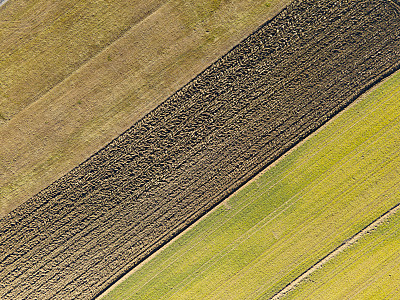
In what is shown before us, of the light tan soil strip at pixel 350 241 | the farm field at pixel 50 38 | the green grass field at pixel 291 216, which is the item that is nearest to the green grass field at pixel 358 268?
the light tan soil strip at pixel 350 241

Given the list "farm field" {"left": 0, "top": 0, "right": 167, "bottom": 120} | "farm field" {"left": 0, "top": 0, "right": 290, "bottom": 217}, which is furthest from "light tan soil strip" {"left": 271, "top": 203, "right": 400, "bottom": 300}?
"farm field" {"left": 0, "top": 0, "right": 167, "bottom": 120}

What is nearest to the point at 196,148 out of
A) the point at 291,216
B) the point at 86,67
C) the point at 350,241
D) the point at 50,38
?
the point at 291,216

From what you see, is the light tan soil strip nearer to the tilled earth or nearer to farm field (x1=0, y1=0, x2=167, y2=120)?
the tilled earth

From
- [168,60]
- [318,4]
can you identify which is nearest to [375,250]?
[318,4]

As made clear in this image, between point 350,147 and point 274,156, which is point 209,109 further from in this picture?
point 350,147

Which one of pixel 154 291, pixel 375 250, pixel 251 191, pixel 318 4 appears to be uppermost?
pixel 318 4

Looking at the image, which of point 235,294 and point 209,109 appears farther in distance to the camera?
point 235,294

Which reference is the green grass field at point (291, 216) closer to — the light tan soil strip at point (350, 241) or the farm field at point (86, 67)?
the light tan soil strip at point (350, 241)
